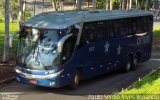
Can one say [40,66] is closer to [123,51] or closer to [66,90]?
[66,90]

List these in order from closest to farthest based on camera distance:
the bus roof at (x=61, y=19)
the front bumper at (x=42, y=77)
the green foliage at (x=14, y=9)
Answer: the front bumper at (x=42, y=77)
the bus roof at (x=61, y=19)
the green foliage at (x=14, y=9)

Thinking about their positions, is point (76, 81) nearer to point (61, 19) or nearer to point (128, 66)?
point (61, 19)

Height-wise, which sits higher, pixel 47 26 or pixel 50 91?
pixel 47 26

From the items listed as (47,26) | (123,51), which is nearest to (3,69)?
(47,26)

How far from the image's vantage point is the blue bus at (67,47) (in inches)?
639

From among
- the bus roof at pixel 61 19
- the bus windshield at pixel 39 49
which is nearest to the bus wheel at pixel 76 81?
the bus windshield at pixel 39 49

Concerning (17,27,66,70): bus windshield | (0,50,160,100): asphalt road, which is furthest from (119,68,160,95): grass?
(17,27,66,70): bus windshield

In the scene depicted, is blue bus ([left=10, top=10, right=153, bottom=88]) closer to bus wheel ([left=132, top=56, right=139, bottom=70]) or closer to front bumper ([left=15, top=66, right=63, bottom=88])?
front bumper ([left=15, top=66, right=63, bottom=88])

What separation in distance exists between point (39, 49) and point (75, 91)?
2.18 metres

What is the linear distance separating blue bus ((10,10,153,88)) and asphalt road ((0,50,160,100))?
0.38 m

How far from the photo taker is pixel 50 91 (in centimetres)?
1692

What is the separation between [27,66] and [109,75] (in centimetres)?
581

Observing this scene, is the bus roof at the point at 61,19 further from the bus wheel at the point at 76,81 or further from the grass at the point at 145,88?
the grass at the point at 145,88

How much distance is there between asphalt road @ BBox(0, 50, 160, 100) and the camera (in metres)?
15.8
